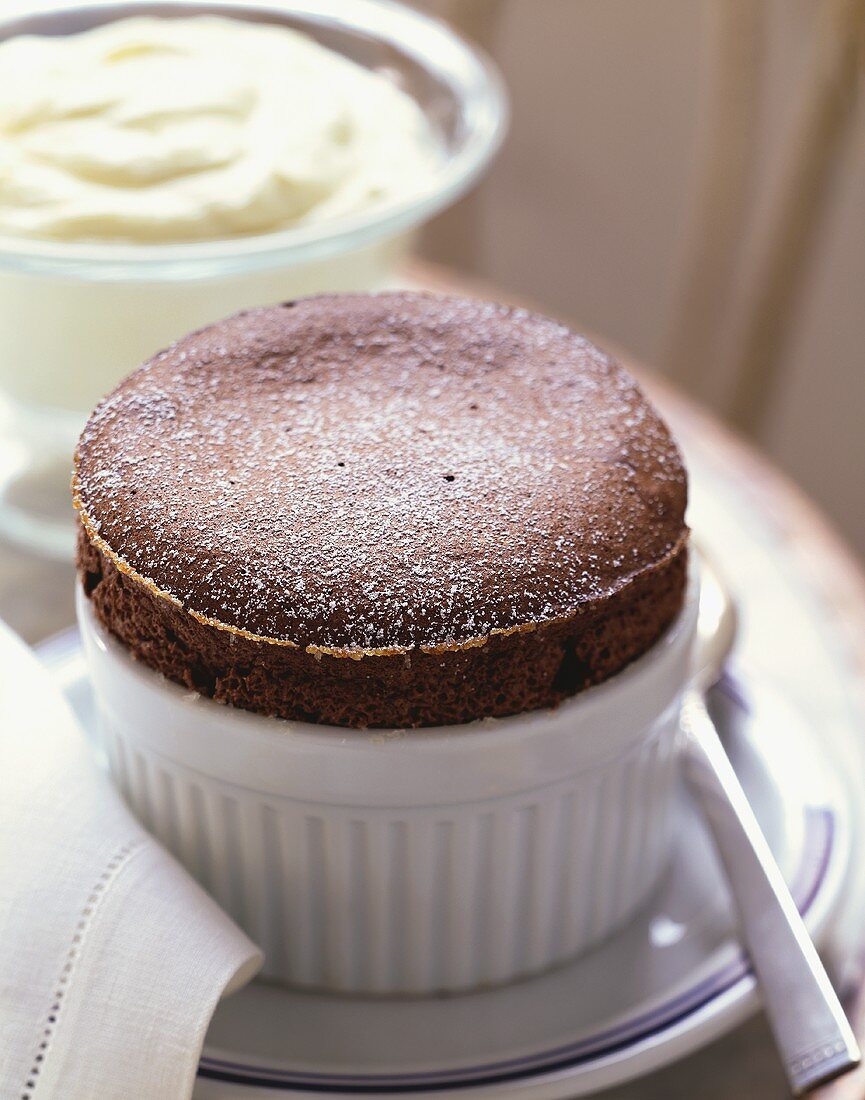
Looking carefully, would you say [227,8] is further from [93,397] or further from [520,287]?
[520,287]

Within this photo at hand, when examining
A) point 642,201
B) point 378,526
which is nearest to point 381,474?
point 378,526

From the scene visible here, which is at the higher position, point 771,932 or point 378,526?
point 378,526

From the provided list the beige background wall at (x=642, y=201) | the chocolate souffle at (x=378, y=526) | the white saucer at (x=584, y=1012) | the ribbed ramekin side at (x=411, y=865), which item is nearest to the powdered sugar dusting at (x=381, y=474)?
the chocolate souffle at (x=378, y=526)

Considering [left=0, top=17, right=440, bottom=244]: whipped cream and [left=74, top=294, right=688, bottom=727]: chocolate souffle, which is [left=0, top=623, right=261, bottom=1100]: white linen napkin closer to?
[left=74, top=294, right=688, bottom=727]: chocolate souffle

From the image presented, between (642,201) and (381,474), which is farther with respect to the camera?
(642,201)

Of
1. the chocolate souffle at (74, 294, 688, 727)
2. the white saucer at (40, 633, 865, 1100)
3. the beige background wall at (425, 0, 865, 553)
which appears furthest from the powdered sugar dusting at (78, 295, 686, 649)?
the beige background wall at (425, 0, 865, 553)

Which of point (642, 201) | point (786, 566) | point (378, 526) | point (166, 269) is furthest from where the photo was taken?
point (642, 201)

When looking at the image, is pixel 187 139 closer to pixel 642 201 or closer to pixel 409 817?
pixel 409 817
